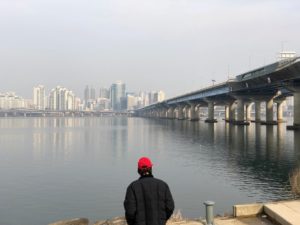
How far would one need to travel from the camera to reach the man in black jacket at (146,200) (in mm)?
7578

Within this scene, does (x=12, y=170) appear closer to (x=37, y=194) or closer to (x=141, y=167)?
(x=37, y=194)

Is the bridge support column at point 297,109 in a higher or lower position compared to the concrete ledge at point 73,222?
higher

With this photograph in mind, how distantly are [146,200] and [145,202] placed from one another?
0.16 ft

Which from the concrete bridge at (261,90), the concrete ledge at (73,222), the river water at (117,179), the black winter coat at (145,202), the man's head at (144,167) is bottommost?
the river water at (117,179)

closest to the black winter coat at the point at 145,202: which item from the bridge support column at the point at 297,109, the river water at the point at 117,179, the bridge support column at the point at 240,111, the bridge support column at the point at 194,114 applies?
the river water at the point at 117,179

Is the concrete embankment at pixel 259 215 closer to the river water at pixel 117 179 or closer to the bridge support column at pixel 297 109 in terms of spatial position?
the river water at pixel 117 179

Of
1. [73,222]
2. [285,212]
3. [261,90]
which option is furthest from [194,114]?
[285,212]

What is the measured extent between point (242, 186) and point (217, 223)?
1561cm

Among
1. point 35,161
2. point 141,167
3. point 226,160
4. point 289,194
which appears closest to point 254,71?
point 226,160

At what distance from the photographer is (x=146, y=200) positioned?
24.9ft

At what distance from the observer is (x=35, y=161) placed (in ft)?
146

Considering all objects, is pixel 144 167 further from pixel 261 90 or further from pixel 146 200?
pixel 261 90

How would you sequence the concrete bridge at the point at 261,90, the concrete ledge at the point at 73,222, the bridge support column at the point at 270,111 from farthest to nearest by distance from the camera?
the bridge support column at the point at 270,111
the concrete bridge at the point at 261,90
the concrete ledge at the point at 73,222

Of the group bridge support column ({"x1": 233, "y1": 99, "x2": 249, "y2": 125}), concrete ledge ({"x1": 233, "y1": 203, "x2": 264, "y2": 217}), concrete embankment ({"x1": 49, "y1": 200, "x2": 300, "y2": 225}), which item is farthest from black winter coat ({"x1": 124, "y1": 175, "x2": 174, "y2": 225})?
bridge support column ({"x1": 233, "y1": 99, "x2": 249, "y2": 125})
